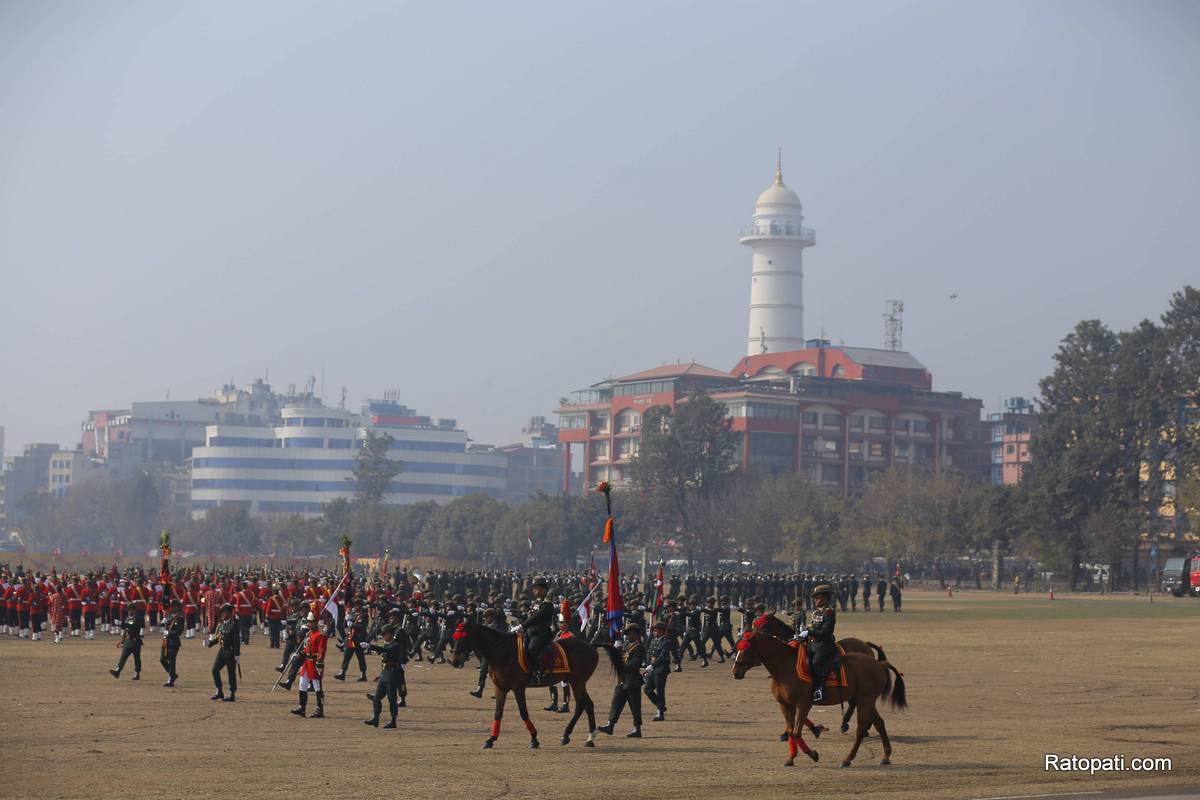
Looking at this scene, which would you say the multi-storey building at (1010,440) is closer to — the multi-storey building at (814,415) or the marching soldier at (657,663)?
the multi-storey building at (814,415)

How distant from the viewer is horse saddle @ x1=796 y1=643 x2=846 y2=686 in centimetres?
2022

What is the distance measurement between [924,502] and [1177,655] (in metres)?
68.5

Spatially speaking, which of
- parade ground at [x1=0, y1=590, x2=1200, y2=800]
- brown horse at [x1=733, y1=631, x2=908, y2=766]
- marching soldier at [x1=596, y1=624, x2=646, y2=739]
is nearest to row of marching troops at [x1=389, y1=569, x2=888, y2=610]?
parade ground at [x1=0, y1=590, x2=1200, y2=800]

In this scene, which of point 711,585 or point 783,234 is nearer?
point 711,585

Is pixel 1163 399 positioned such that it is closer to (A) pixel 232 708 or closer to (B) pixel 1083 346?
(B) pixel 1083 346

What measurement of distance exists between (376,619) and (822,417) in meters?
108

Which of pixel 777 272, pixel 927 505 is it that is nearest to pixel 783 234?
pixel 777 272

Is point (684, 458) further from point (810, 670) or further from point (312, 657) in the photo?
point (810, 670)

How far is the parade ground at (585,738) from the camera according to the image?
1834cm

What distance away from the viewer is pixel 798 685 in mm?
20188

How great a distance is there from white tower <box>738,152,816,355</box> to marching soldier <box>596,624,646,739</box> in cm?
16000

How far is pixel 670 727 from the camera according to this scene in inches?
973

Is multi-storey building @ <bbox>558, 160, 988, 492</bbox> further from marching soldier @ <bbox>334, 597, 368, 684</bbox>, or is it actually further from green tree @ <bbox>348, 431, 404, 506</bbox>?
marching soldier @ <bbox>334, 597, 368, 684</bbox>

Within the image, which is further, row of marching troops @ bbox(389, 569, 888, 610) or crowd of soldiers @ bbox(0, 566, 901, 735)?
row of marching troops @ bbox(389, 569, 888, 610)
